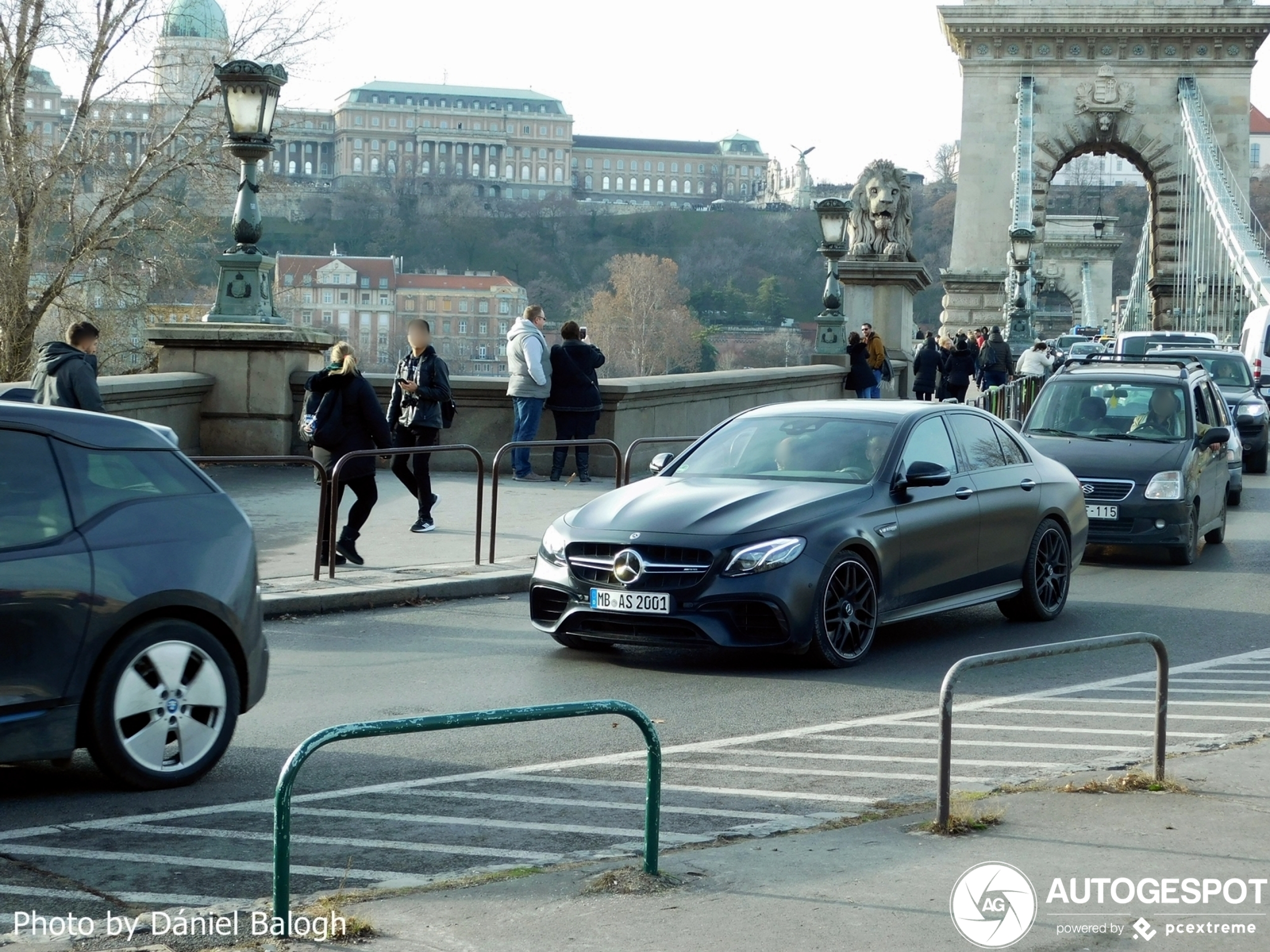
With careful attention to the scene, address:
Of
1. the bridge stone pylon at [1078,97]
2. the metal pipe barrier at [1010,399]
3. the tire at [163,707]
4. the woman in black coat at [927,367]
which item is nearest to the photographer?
the tire at [163,707]

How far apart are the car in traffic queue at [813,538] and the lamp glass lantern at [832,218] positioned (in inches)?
719

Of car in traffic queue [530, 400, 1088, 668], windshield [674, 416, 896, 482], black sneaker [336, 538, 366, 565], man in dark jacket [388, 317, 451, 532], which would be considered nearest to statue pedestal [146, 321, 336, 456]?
man in dark jacket [388, 317, 451, 532]

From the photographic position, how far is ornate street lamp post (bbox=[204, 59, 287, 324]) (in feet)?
56.8

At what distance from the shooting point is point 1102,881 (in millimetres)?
5184

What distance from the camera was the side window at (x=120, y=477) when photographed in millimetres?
6488

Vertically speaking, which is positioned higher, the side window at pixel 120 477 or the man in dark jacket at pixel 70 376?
the man in dark jacket at pixel 70 376

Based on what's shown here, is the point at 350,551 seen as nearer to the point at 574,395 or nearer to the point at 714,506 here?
the point at 714,506

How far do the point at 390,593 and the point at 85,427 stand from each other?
5.14 metres

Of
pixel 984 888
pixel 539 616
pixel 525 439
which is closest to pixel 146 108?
pixel 525 439

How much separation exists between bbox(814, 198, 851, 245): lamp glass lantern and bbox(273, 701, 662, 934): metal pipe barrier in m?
25.2

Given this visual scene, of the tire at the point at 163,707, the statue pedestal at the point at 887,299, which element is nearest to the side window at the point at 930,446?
the tire at the point at 163,707

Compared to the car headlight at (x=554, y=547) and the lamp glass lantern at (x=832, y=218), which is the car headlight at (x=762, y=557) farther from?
the lamp glass lantern at (x=832, y=218)

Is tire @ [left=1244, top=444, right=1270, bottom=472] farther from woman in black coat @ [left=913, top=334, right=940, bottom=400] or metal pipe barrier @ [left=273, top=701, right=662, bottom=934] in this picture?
metal pipe barrier @ [left=273, top=701, right=662, bottom=934]

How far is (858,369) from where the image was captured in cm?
2702
